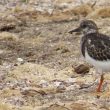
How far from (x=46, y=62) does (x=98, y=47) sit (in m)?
3.29

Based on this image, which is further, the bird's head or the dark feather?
the bird's head

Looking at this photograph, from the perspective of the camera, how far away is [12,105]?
10805mm

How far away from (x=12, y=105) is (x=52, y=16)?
33.9 feet

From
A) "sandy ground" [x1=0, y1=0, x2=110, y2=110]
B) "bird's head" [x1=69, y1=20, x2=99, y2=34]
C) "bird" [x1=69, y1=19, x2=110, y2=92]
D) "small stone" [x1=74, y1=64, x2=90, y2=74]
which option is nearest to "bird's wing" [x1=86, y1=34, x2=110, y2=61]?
"bird" [x1=69, y1=19, x2=110, y2=92]

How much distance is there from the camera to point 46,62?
14.6 meters

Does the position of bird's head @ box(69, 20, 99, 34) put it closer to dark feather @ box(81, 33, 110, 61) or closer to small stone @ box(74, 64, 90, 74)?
dark feather @ box(81, 33, 110, 61)

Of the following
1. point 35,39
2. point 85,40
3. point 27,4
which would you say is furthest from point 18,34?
point 85,40

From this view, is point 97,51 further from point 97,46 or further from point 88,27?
point 88,27

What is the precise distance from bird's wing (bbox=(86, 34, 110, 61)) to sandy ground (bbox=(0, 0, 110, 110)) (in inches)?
29.0

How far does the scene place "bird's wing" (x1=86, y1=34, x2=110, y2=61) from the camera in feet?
37.1

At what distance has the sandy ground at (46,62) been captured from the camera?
1111 centimetres

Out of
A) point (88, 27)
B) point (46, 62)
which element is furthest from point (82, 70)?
point (46, 62)

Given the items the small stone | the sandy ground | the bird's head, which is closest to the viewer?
the sandy ground

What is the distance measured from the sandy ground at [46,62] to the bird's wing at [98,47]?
74cm
